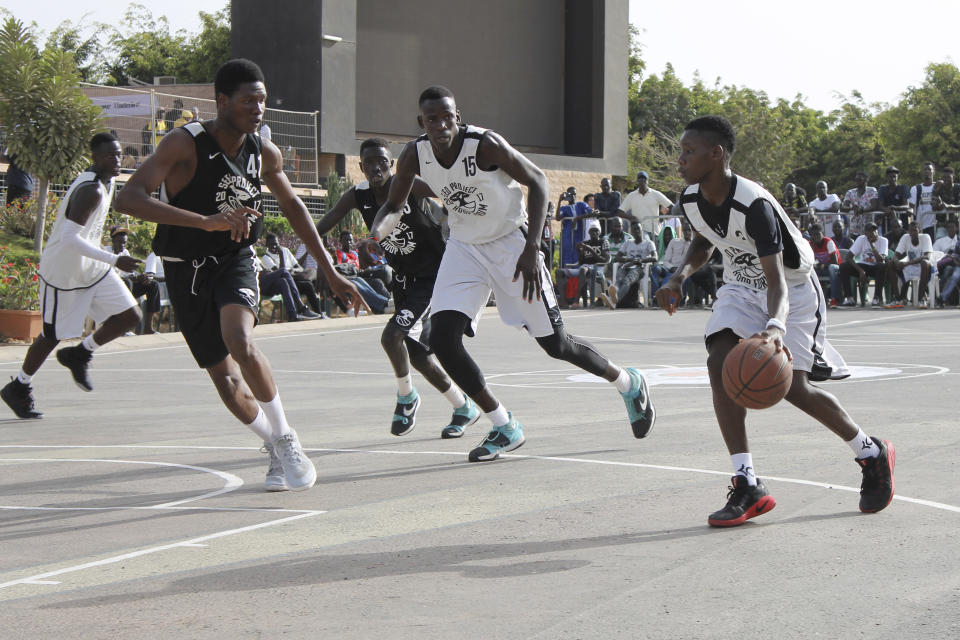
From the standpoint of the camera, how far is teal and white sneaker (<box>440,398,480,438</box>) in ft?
27.3

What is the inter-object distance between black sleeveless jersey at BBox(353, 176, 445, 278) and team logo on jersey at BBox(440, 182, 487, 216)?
118 centimetres

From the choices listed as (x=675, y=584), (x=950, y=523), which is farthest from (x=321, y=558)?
(x=950, y=523)

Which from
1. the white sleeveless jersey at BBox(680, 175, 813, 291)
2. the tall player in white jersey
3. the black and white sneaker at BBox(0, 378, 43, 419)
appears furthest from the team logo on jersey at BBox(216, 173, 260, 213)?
the black and white sneaker at BBox(0, 378, 43, 419)

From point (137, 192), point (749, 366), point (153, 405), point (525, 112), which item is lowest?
point (153, 405)

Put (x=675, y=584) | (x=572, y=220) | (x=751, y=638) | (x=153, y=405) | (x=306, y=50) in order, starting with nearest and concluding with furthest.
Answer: (x=751, y=638)
(x=675, y=584)
(x=153, y=405)
(x=572, y=220)
(x=306, y=50)

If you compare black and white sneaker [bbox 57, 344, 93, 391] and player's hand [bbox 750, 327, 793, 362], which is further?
black and white sneaker [bbox 57, 344, 93, 391]

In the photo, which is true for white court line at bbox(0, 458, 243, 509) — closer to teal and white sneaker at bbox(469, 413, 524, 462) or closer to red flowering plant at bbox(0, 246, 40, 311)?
teal and white sneaker at bbox(469, 413, 524, 462)

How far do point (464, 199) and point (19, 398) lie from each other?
14.4 ft

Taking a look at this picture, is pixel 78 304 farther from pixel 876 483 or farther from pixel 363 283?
pixel 363 283

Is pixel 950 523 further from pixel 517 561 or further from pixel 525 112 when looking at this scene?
pixel 525 112

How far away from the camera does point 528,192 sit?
7.12 m

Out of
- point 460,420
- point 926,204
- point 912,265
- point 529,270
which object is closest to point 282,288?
point 912,265

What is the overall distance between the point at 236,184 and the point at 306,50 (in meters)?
25.6

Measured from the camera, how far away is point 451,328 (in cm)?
716
